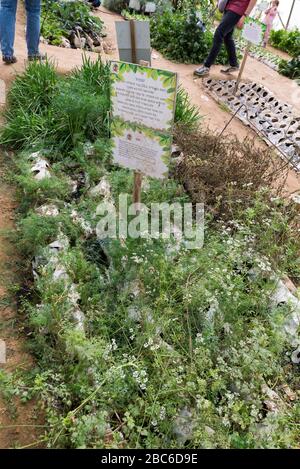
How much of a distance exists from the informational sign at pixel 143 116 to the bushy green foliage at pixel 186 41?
243 inches

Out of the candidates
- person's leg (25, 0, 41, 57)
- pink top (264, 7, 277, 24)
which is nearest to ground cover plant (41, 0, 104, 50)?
person's leg (25, 0, 41, 57)

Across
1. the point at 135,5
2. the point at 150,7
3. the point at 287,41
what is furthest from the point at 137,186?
the point at 287,41

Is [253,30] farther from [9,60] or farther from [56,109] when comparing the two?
[56,109]

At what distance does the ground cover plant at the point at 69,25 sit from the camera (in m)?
6.89

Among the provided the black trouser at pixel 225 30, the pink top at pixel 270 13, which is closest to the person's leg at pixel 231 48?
the black trouser at pixel 225 30

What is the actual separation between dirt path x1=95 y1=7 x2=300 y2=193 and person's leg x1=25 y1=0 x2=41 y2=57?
234 cm

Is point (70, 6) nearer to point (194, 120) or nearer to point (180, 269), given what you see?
point (194, 120)

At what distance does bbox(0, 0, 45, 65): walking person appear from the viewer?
427 cm

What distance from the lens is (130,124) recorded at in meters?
2.44

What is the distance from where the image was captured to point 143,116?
235 cm

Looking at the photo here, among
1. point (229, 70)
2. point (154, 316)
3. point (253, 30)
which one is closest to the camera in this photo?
point (154, 316)

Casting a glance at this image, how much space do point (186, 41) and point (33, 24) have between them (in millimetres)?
4157

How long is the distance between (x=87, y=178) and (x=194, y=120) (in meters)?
1.67

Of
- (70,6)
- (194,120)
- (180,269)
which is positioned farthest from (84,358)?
(70,6)
